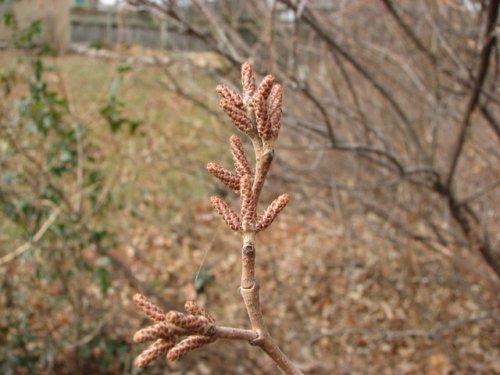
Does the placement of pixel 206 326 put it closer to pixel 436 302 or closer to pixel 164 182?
pixel 436 302

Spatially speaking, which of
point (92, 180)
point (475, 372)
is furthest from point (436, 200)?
point (92, 180)

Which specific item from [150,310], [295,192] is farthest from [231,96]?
[295,192]

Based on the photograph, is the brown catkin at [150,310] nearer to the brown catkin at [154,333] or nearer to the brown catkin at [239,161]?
the brown catkin at [154,333]

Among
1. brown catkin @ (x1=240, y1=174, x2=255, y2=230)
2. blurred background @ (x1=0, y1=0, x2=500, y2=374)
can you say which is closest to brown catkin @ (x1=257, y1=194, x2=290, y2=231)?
brown catkin @ (x1=240, y1=174, x2=255, y2=230)

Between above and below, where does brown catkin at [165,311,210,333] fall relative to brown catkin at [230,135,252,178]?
below

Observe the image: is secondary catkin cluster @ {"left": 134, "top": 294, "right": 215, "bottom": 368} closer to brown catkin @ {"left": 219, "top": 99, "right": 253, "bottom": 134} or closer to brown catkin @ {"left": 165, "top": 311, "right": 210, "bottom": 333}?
brown catkin @ {"left": 165, "top": 311, "right": 210, "bottom": 333}

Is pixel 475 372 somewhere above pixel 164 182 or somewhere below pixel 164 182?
below

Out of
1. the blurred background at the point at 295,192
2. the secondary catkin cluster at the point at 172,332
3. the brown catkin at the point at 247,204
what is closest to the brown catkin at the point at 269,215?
the brown catkin at the point at 247,204
